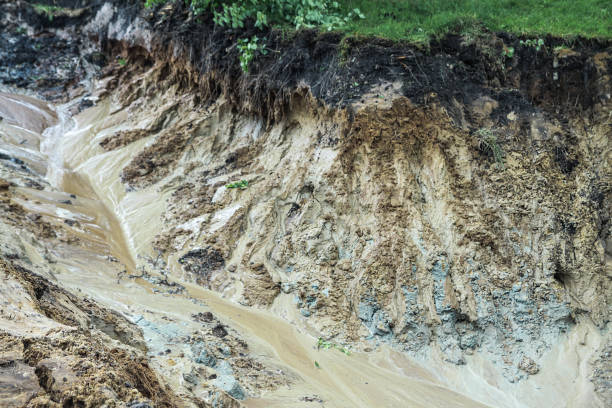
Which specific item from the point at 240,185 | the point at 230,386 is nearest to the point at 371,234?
the point at 240,185

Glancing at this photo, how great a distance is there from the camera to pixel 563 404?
244 inches

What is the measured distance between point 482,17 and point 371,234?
527cm

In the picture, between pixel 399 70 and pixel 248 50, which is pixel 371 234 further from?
pixel 248 50

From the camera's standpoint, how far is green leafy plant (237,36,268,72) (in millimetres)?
9789

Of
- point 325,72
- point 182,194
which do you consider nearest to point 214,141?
point 182,194

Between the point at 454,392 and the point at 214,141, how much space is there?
7.37 metres

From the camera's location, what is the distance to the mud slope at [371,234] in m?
6.19

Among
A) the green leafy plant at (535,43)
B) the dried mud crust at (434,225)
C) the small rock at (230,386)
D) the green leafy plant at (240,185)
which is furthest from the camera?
the green leafy plant at (240,185)

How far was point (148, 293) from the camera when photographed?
22.6 feet

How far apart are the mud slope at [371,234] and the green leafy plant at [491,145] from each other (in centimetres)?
2

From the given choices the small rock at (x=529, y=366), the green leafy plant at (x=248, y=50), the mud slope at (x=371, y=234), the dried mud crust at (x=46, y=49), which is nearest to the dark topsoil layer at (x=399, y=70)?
the mud slope at (x=371, y=234)

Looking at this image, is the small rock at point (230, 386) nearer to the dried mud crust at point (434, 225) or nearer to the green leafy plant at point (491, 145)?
the dried mud crust at point (434, 225)

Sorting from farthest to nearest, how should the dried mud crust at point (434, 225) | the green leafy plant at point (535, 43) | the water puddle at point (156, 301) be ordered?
the green leafy plant at point (535, 43) < the dried mud crust at point (434, 225) < the water puddle at point (156, 301)

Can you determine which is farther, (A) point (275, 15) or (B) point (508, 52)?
(A) point (275, 15)
